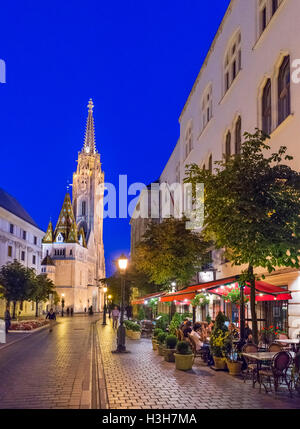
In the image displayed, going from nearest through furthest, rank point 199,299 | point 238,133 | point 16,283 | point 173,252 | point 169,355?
1. point 169,355
2. point 199,299
3. point 238,133
4. point 173,252
5. point 16,283

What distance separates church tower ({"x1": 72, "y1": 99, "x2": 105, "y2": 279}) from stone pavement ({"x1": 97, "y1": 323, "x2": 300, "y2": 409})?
115 m

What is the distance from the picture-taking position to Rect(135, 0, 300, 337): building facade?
51.4 ft

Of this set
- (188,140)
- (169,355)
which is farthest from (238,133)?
(188,140)

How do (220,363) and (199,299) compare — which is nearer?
(220,363)

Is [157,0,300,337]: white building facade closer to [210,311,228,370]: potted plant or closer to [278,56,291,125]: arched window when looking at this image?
[278,56,291,125]: arched window

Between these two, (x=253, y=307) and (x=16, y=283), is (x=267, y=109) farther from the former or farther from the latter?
(x=16, y=283)

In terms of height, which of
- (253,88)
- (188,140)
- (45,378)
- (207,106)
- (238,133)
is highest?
(207,106)

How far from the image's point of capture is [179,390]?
32.6 ft

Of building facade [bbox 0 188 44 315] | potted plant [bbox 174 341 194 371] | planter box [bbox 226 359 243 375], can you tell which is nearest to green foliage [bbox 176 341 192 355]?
potted plant [bbox 174 341 194 371]

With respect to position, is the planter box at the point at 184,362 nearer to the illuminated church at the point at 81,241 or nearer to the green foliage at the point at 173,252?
the green foliage at the point at 173,252

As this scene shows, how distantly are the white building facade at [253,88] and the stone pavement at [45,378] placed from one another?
24.0 ft

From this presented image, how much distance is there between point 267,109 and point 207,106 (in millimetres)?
11705

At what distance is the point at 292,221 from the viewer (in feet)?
36.9

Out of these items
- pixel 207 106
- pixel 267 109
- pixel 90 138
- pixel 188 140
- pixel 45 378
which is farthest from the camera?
pixel 90 138
